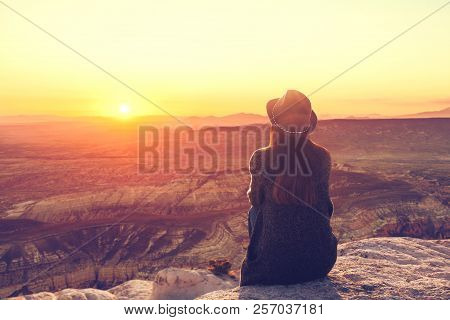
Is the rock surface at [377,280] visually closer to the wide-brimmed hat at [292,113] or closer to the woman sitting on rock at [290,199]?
the woman sitting on rock at [290,199]

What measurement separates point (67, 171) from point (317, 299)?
20228 mm

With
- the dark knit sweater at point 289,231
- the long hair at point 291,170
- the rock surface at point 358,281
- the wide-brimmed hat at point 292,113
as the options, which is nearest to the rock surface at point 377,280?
the rock surface at point 358,281

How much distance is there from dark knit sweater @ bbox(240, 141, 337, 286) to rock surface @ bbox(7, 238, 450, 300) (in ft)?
0.46

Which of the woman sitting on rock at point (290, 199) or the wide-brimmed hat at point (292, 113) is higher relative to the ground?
the wide-brimmed hat at point (292, 113)

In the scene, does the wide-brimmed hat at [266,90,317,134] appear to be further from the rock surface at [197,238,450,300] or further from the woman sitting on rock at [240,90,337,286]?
the rock surface at [197,238,450,300]

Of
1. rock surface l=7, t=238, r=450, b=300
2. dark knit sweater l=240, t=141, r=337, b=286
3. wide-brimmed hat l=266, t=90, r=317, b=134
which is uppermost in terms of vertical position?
wide-brimmed hat l=266, t=90, r=317, b=134

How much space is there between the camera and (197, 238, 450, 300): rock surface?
3666 millimetres

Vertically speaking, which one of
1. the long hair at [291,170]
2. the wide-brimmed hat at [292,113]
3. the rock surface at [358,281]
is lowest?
the rock surface at [358,281]

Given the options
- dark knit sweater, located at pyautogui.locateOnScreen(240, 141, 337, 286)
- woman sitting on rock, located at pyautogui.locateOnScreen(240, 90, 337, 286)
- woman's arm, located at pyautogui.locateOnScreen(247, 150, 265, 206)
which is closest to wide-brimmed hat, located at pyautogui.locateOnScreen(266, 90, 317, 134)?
woman sitting on rock, located at pyautogui.locateOnScreen(240, 90, 337, 286)

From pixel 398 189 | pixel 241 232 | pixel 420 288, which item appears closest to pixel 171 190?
pixel 241 232

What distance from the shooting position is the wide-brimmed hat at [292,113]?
140 inches

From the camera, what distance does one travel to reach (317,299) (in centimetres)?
354

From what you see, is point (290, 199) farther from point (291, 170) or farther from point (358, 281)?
point (358, 281)

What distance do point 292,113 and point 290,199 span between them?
0.69 m
